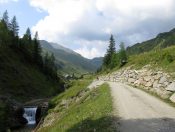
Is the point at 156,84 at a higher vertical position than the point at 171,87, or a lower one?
higher

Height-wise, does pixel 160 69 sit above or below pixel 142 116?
above

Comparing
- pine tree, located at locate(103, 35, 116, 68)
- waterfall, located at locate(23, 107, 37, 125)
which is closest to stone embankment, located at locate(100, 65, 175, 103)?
waterfall, located at locate(23, 107, 37, 125)

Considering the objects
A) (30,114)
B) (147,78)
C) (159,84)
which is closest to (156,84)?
(159,84)

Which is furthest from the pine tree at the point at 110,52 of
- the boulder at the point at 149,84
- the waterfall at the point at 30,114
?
the boulder at the point at 149,84

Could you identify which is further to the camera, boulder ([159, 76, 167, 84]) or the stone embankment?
boulder ([159, 76, 167, 84])

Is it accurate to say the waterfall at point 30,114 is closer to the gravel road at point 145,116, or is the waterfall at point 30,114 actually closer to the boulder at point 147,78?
the boulder at point 147,78

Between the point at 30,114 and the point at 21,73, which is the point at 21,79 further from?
the point at 30,114

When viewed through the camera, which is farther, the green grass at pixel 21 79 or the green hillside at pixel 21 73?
the green grass at pixel 21 79

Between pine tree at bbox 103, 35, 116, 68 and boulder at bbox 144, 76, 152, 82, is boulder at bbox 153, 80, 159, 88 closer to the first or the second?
boulder at bbox 144, 76, 152, 82

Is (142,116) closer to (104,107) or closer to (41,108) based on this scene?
(104,107)

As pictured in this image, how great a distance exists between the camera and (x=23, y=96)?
4124 inches

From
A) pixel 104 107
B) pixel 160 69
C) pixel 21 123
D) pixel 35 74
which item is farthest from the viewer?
pixel 35 74

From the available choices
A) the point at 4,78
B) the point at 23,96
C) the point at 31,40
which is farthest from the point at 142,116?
the point at 31,40

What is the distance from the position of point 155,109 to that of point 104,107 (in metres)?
4.54
